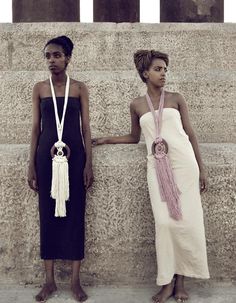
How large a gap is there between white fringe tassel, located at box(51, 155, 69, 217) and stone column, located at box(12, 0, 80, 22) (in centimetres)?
372

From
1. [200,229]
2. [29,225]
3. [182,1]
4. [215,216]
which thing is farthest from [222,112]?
[182,1]

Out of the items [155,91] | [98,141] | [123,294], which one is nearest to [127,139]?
[98,141]

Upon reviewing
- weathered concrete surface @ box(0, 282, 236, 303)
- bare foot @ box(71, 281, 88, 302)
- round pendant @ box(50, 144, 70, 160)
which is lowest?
weathered concrete surface @ box(0, 282, 236, 303)

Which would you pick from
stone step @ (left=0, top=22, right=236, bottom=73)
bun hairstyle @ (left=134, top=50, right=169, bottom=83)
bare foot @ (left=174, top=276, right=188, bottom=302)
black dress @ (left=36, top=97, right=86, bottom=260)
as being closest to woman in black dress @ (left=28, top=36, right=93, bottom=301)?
black dress @ (left=36, top=97, right=86, bottom=260)

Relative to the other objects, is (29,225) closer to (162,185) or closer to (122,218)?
(122,218)

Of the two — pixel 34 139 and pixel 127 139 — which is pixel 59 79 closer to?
pixel 34 139

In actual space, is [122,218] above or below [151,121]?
below

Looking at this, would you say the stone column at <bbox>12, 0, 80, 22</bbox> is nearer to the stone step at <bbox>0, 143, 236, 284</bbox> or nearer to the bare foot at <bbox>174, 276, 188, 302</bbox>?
the stone step at <bbox>0, 143, 236, 284</bbox>

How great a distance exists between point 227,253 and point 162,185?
83 cm

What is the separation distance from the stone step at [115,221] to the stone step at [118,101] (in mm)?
729

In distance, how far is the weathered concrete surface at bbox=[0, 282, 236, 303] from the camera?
360 cm

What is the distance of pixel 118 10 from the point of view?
8664 millimetres

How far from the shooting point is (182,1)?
7.13 meters

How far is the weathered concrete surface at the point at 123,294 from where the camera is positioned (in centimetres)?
360
